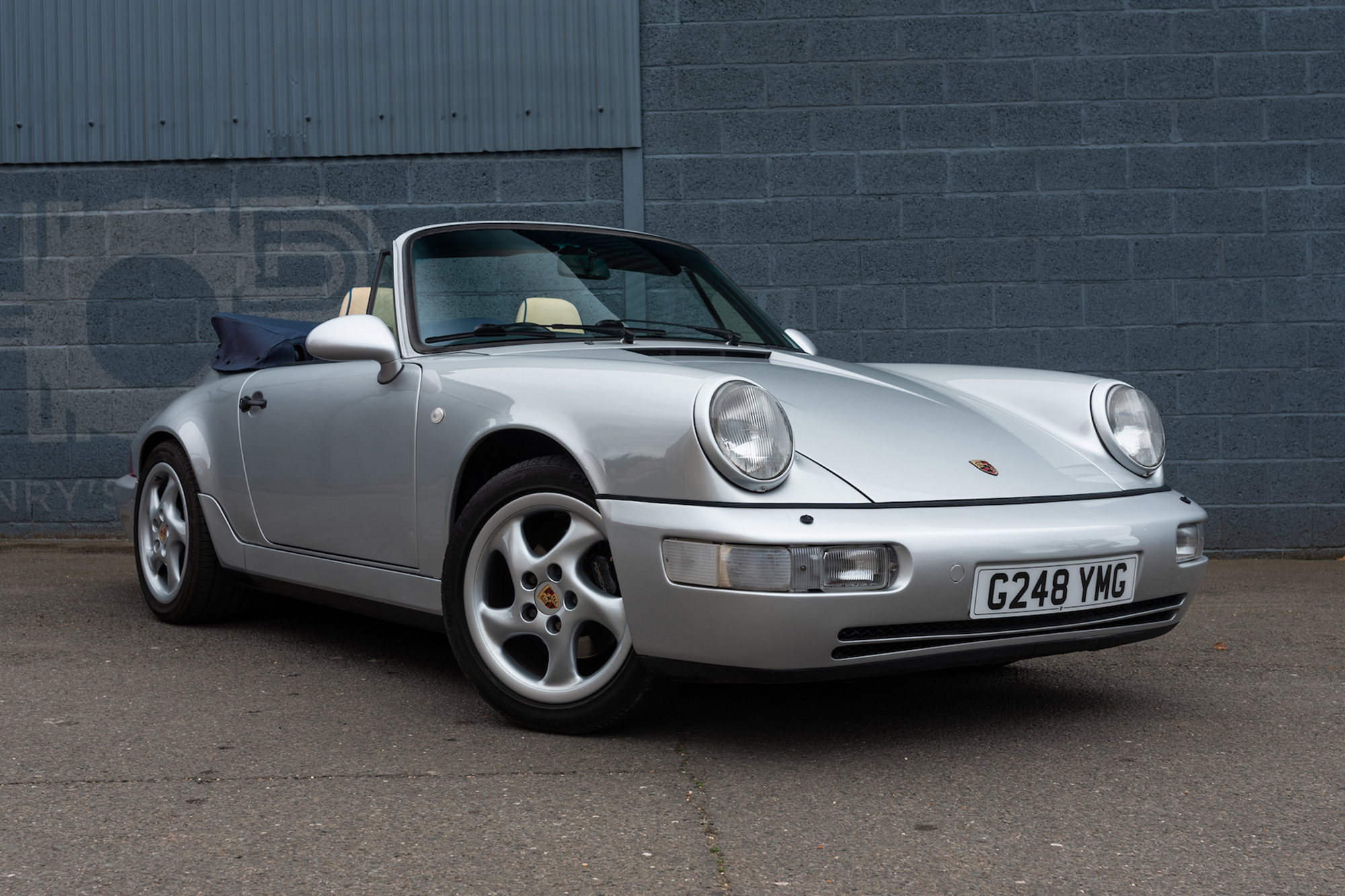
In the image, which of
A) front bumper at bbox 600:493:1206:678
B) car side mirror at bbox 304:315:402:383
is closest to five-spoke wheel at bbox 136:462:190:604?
car side mirror at bbox 304:315:402:383

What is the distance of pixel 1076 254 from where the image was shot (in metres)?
6.26

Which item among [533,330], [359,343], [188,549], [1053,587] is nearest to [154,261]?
[188,549]

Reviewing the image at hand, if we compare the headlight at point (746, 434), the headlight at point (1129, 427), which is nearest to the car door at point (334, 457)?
the headlight at point (746, 434)

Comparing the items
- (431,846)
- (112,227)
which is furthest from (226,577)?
(112,227)

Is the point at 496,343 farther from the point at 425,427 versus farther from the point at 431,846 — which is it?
the point at 431,846

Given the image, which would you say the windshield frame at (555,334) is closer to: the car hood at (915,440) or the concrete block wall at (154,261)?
the car hood at (915,440)

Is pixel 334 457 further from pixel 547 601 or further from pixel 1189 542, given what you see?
pixel 1189 542

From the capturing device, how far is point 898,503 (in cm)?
247

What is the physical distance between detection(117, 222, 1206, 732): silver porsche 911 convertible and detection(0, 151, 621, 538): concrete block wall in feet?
9.04

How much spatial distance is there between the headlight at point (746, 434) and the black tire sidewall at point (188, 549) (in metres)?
2.19

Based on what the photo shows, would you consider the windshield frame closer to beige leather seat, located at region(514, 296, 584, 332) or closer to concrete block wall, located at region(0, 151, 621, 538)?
beige leather seat, located at region(514, 296, 584, 332)

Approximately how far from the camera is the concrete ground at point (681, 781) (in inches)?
76.0

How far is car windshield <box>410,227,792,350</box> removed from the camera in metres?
3.33

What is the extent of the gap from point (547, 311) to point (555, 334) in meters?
0.10
